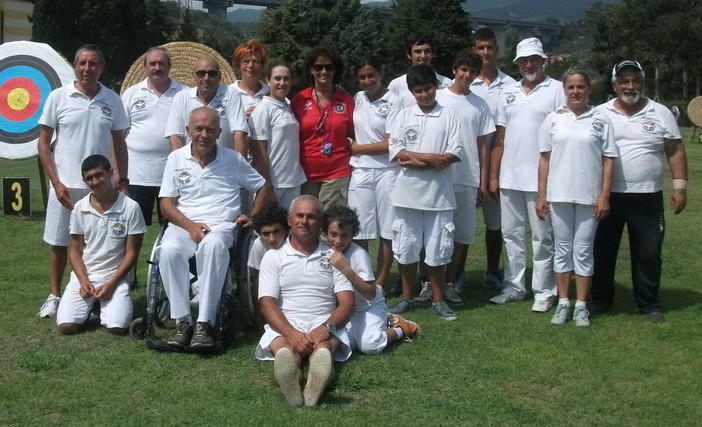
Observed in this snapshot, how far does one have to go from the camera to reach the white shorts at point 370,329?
5.27 meters

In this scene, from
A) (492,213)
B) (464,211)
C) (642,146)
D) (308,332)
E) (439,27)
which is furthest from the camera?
(439,27)

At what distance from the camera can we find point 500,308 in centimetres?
651

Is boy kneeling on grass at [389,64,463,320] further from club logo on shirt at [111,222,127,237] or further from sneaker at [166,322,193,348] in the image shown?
club logo on shirt at [111,222,127,237]

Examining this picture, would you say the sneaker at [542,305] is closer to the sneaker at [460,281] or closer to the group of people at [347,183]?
the group of people at [347,183]

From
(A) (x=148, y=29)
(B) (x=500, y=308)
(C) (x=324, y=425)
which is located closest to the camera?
(C) (x=324, y=425)

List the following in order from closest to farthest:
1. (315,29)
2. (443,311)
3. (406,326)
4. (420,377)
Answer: (420,377)
(406,326)
(443,311)
(315,29)

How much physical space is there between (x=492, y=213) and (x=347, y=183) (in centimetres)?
131

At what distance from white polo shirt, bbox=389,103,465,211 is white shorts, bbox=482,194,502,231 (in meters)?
0.91

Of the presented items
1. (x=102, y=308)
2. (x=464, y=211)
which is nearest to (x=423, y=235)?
(x=464, y=211)

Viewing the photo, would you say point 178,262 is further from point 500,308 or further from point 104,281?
point 500,308

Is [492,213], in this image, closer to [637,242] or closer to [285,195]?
[637,242]

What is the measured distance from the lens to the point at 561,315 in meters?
6.02

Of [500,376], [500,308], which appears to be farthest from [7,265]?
[500,376]

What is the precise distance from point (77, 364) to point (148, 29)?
38.0 meters
